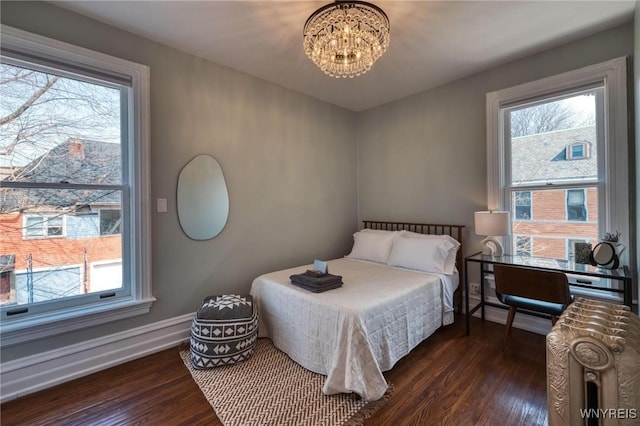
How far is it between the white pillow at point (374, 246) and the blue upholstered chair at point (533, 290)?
43.9 inches

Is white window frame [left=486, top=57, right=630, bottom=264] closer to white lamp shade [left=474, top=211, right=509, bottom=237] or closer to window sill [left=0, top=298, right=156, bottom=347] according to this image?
white lamp shade [left=474, top=211, right=509, bottom=237]

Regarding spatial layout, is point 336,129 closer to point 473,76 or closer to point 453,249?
point 473,76

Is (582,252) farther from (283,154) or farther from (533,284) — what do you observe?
(283,154)

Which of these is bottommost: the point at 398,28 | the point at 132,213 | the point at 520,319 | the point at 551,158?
the point at 520,319

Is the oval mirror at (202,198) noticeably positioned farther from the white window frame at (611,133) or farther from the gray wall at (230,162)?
the white window frame at (611,133)

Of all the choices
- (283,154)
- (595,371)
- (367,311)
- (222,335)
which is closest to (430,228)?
(367,311)

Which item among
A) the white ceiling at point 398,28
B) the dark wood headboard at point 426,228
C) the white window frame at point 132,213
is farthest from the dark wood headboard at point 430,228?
the white window frame at point 132,213

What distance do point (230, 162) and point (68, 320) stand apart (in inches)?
68.3

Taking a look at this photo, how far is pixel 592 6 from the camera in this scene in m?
1.90

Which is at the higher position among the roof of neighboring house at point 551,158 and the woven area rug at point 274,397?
the roof of neighboring house at point 551,158

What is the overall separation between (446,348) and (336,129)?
2857 millimetres

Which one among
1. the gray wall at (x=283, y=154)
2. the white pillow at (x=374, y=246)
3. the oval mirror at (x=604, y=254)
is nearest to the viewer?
the oval mirror at (x=604, y=254)

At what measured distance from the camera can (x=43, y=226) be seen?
6.21 ft

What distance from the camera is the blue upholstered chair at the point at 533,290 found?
1896mm
